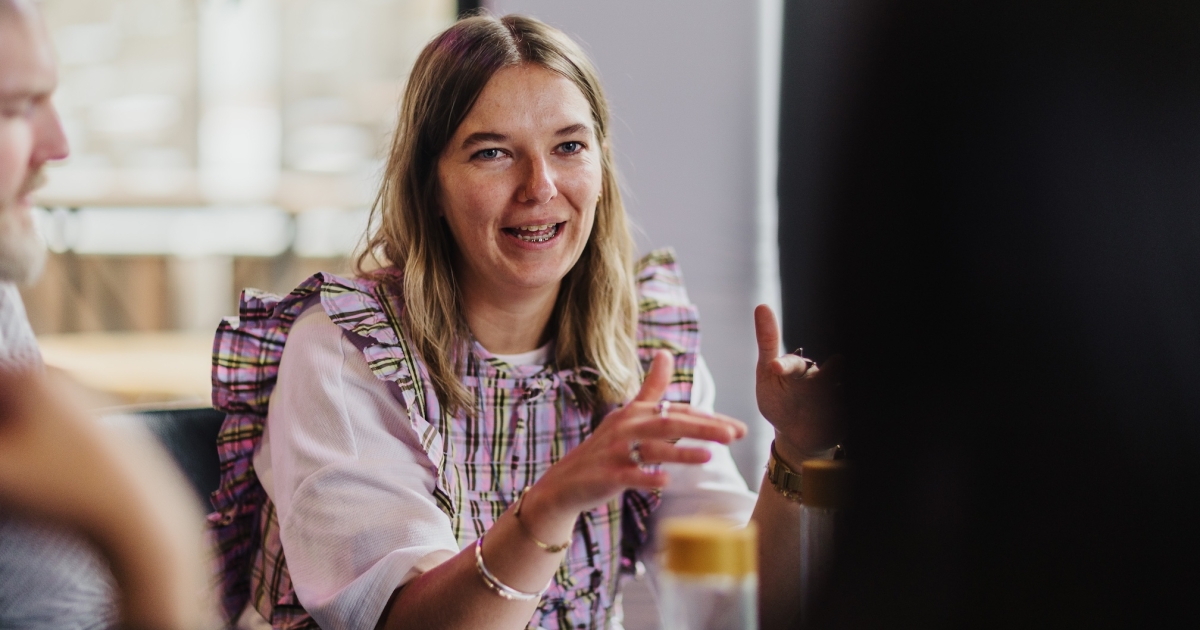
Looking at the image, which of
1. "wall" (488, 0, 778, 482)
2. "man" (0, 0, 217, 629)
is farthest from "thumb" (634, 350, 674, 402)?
"wall" (488, 0, 778, 482)

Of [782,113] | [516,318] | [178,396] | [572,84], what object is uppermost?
[782,113]

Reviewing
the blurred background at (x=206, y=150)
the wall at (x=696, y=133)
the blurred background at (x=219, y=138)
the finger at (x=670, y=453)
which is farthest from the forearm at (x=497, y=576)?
the blurred background at (x=219, y=138)

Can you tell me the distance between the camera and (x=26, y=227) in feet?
2.05

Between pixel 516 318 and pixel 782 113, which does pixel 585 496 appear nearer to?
pixel 516 318

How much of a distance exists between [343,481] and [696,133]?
185 centimetres

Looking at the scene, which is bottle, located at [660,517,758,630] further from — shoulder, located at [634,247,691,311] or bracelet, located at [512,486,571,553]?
shoulder, located at [634,247,691,311]

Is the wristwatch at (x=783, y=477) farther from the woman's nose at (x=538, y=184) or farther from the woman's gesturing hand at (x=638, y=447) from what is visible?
the woman's nose at (x=538, y=184)

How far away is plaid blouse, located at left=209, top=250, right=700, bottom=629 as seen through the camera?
108 cm

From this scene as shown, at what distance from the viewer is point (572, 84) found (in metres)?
1.16

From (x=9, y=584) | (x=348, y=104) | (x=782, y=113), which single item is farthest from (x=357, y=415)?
(x=348, y=104)

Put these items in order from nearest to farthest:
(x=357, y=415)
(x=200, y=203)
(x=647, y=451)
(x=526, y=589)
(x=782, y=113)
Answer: (x=647, y=451), (x=526, y=589), (x=357, y=415), (x=782, y=113), (x=200, y=203)

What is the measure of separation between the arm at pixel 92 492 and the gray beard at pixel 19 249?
133 mm

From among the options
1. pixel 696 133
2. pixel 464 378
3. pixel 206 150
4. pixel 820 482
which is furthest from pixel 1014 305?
pixel 206 150

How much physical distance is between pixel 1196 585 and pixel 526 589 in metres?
0.50
